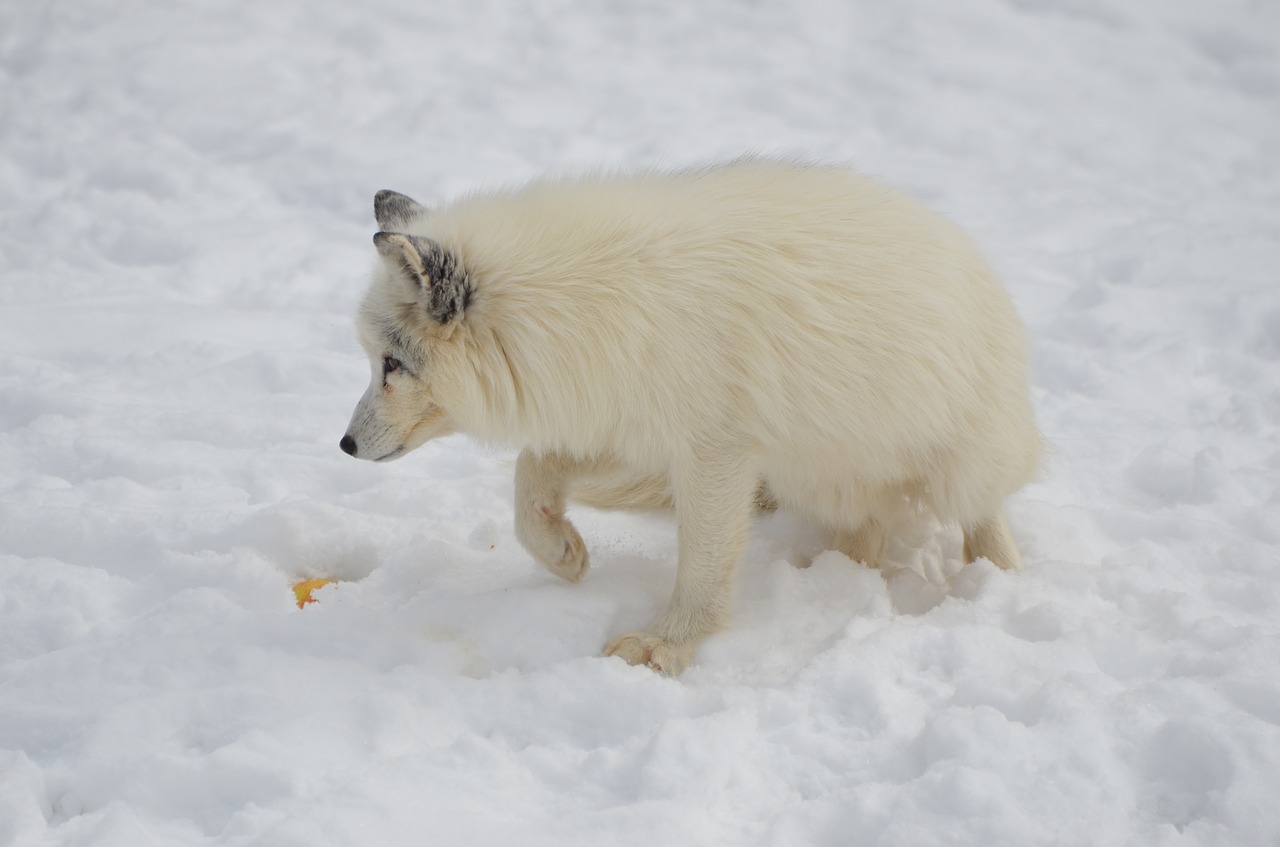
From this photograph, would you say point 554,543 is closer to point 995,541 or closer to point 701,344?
point 701,344

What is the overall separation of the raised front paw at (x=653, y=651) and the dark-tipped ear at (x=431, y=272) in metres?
1.10

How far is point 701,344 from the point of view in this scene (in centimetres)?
329

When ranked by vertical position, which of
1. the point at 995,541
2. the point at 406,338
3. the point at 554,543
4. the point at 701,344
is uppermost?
the point at 701,344

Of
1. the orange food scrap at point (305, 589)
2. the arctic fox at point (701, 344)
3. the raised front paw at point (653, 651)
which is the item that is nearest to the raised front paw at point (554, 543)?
the arctic fox at point (701, 344)

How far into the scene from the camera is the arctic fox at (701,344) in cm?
331

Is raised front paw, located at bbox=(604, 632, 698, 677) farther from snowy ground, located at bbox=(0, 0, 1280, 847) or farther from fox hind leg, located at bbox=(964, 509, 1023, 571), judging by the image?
fox hind leg, located at bbox=(964, 509, 1023, 571)

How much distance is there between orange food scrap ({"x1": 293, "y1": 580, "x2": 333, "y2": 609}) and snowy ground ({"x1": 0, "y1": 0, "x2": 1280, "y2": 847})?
0.11 m

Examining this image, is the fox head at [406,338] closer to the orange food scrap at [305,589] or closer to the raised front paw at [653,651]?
the orange food scrap at [305,589]

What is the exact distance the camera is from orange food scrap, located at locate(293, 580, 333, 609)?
12.5 ft

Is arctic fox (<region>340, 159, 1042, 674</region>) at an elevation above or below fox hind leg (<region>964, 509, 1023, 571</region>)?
above

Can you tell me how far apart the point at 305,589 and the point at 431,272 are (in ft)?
4.28

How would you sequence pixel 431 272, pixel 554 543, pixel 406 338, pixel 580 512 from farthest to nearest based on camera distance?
pixel 580 512
pixel 554 543
pixel 406 338
pixel 431 272

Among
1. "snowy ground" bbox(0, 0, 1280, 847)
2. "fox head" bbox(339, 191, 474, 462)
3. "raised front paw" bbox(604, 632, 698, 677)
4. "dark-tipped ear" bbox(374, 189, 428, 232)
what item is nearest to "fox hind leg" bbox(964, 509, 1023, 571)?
"snowy ground" bbox(0, 0, 1280, 847)

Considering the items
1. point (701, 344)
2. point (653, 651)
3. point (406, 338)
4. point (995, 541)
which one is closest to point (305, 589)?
point (406, 338)
